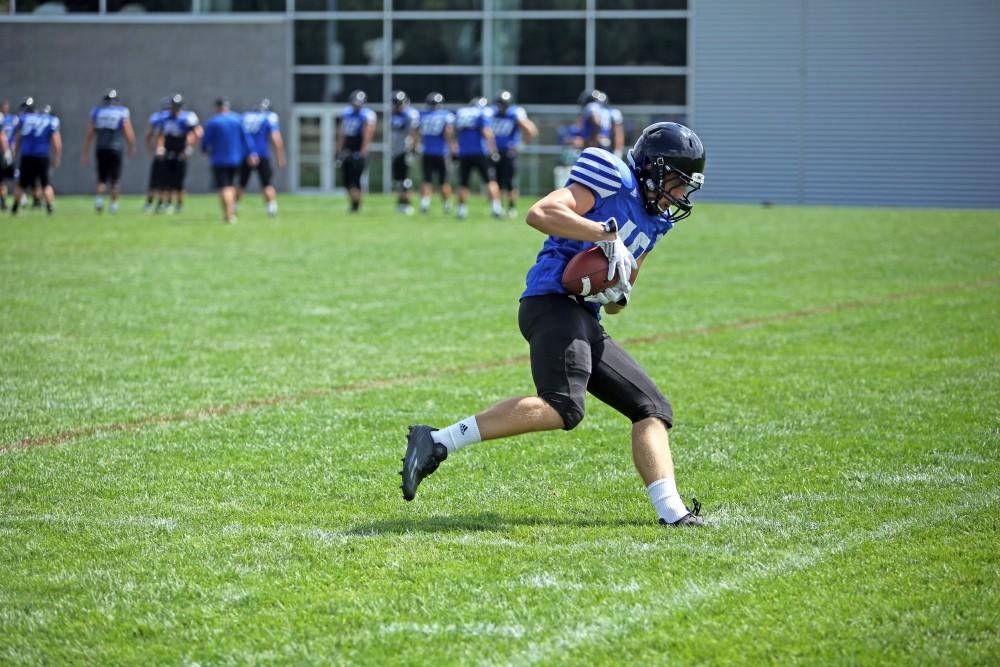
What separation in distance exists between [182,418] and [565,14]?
29228 mm

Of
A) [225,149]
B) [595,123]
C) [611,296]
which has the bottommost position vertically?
[611,296]

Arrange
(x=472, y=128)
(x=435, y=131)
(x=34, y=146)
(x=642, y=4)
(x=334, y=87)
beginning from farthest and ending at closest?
(x=334, y=87) < (x=642, y=4) < (x=435, y=131) < (x=472, y=128) < (x=34, y=146)

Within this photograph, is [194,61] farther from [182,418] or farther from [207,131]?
[182,418]

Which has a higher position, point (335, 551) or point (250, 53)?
point (250, 53)

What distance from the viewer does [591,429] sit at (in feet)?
24.2

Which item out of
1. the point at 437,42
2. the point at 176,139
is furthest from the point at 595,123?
the point at 437,42

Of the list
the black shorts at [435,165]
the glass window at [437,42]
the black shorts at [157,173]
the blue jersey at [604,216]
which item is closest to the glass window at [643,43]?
the glass window at [437,42]

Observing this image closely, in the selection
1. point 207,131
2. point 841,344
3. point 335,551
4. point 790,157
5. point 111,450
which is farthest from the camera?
point 790,157

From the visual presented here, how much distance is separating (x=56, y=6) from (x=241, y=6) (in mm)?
5372

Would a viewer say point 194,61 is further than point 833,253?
Yes

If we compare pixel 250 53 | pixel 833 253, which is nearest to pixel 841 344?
pixel 833 253

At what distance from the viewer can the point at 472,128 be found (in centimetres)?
2409

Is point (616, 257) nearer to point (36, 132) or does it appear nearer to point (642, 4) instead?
point (36, 132)

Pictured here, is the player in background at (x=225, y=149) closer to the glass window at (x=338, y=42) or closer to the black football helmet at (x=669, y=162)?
the glass window at (x=338, y=42)
